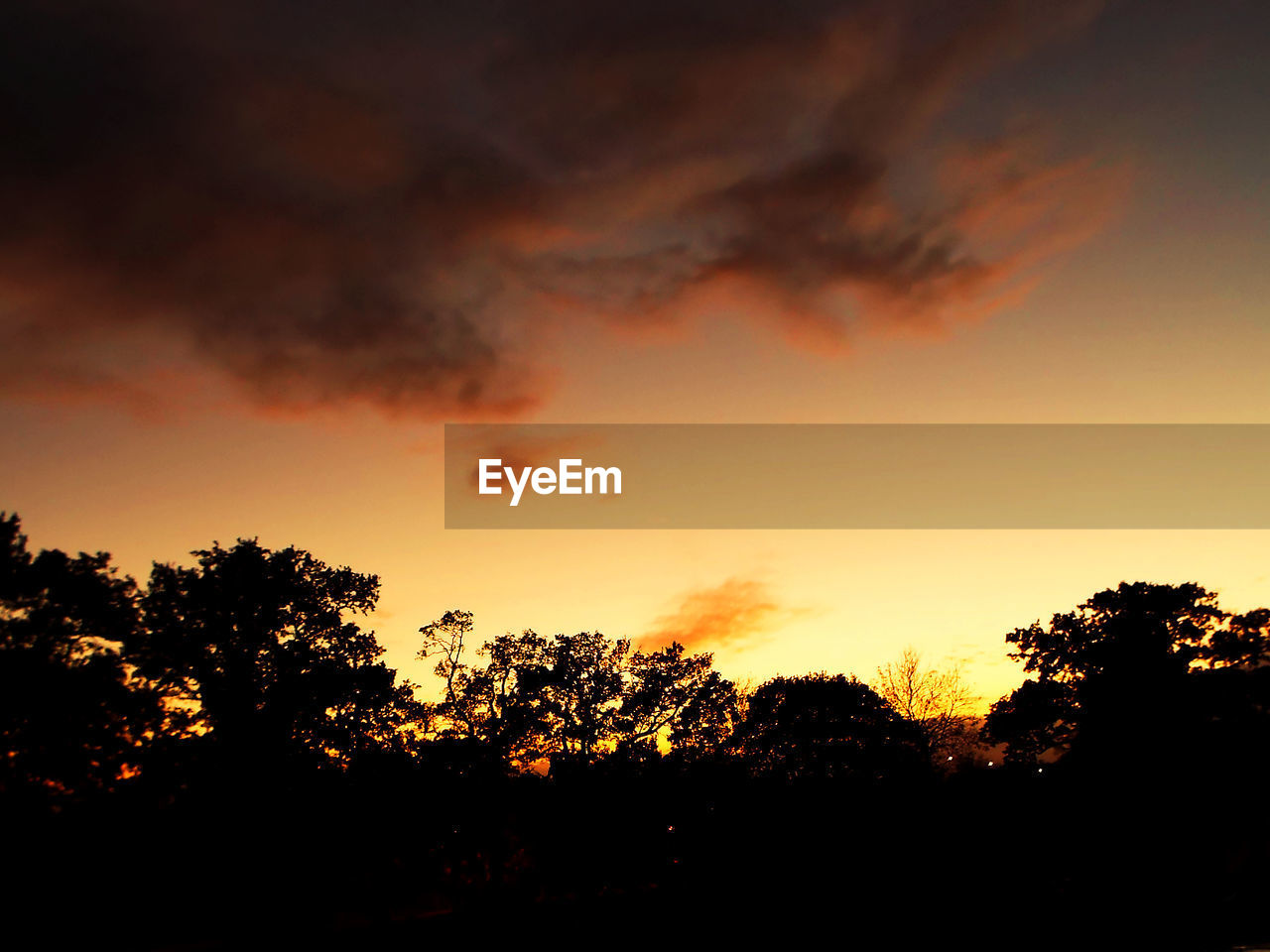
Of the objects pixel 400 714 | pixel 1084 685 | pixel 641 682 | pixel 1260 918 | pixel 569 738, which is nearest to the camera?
pixel 1260 918

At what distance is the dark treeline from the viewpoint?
84.8 ft

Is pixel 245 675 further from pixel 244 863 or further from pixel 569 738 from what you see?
pixel 569 738

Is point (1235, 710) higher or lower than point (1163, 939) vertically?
higher

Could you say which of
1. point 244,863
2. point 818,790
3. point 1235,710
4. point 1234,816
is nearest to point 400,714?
point 244,863

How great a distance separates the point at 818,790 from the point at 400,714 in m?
18.4

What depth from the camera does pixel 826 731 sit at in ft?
179

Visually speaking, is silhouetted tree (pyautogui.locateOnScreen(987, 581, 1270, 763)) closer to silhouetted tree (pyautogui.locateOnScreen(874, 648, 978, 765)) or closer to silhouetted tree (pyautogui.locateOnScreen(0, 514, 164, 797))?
silhouetted tree (pyautogui.locateOnScreen(874, 648, 978, 765))

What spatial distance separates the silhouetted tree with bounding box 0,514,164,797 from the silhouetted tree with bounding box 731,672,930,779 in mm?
33554

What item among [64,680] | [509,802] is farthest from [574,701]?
[64,680]

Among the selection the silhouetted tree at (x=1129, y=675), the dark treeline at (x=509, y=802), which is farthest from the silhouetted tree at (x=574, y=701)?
the silhouetted tree at (x=1129, y=675)

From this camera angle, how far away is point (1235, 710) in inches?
1727

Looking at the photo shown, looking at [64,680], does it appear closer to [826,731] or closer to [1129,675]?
[826,731]

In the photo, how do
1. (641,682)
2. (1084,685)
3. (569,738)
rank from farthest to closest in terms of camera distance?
(1084,685)
(641,682)
(569,738)

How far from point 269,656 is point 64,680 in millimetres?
8070
